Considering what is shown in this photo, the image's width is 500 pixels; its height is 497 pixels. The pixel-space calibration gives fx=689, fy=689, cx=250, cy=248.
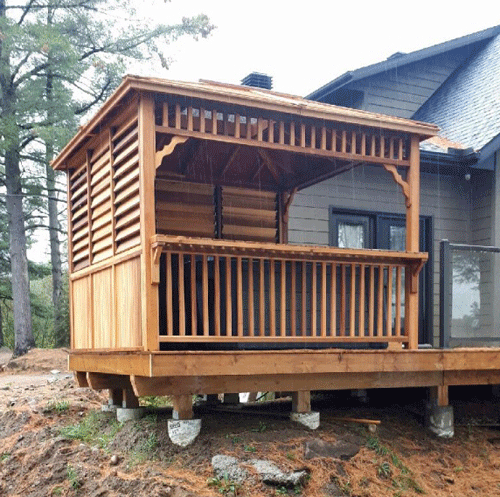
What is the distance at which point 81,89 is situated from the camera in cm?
1995

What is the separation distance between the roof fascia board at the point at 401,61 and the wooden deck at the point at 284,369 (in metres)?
5.22

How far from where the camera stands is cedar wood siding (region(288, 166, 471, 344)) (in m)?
9.66

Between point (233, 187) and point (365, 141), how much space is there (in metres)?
2.48

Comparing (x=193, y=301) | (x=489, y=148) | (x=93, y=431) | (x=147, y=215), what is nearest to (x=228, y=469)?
(x=193, y=301)

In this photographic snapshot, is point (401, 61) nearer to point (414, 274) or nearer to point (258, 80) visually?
point (258, 80)

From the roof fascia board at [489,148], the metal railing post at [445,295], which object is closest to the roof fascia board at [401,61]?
the roof fascia board at [489,148]

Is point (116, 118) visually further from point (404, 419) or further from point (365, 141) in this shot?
point (404, 419)

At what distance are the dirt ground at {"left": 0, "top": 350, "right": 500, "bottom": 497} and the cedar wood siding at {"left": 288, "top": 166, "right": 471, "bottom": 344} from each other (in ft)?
7.60

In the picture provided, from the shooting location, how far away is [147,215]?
20.0ft

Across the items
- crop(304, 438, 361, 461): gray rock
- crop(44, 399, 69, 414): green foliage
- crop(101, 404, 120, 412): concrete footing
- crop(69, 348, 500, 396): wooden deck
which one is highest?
crop(69, 348, 500, 396): wooden deck

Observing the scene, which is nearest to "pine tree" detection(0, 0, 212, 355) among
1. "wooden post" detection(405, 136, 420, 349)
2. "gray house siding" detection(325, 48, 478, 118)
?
"gray house siding" detection(325, 48, 478, 118)

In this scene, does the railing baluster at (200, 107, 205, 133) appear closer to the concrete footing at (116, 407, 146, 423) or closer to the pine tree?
the concrete footing at (116, 407, 146, 423)

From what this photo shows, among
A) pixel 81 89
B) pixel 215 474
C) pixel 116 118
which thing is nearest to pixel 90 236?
pixel 116 118

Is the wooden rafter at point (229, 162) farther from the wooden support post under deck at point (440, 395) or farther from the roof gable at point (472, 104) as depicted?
the roof gable at point (472, 104)
